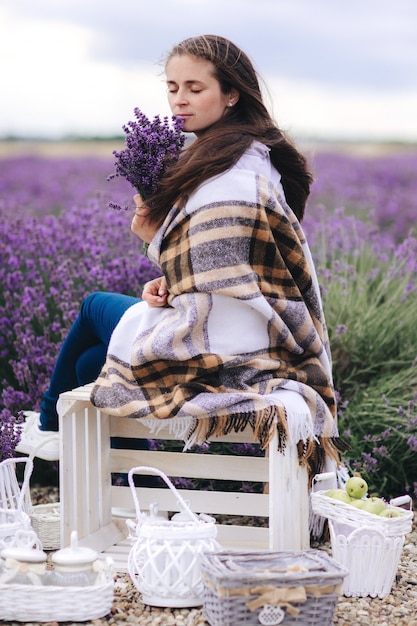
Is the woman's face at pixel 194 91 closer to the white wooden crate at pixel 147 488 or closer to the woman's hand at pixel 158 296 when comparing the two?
the woman's hand at pixel 158 296

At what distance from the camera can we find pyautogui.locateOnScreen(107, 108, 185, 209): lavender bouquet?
2723 mm

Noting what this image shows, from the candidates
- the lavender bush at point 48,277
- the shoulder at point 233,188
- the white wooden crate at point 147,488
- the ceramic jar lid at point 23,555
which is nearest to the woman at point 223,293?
the shoulder at point 233,188

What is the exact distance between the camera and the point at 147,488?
9.95 feet

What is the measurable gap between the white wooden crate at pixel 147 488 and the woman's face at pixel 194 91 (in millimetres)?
807

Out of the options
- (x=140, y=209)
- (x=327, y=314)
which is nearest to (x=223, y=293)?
(x=140, y=209)

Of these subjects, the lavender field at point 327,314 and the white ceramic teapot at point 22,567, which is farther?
the lavender field at point 327,314

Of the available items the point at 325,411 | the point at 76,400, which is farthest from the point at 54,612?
the point at 325,411

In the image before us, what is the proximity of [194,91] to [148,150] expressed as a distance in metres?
0.22

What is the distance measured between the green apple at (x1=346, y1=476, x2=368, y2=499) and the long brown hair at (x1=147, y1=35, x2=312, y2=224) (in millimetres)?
841

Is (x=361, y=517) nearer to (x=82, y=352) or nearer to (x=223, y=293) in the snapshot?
(x=223, y=293)

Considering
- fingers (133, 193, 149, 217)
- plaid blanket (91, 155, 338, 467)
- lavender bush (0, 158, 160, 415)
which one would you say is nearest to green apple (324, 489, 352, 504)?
plaid blanket (91, 155, 338, 467)

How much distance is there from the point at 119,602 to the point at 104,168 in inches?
347

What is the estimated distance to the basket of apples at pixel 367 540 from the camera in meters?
2.51

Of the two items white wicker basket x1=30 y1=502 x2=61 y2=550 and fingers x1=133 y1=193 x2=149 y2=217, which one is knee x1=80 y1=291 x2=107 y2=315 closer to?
fingers x1=133 y1=193 x2=149 y2=217
